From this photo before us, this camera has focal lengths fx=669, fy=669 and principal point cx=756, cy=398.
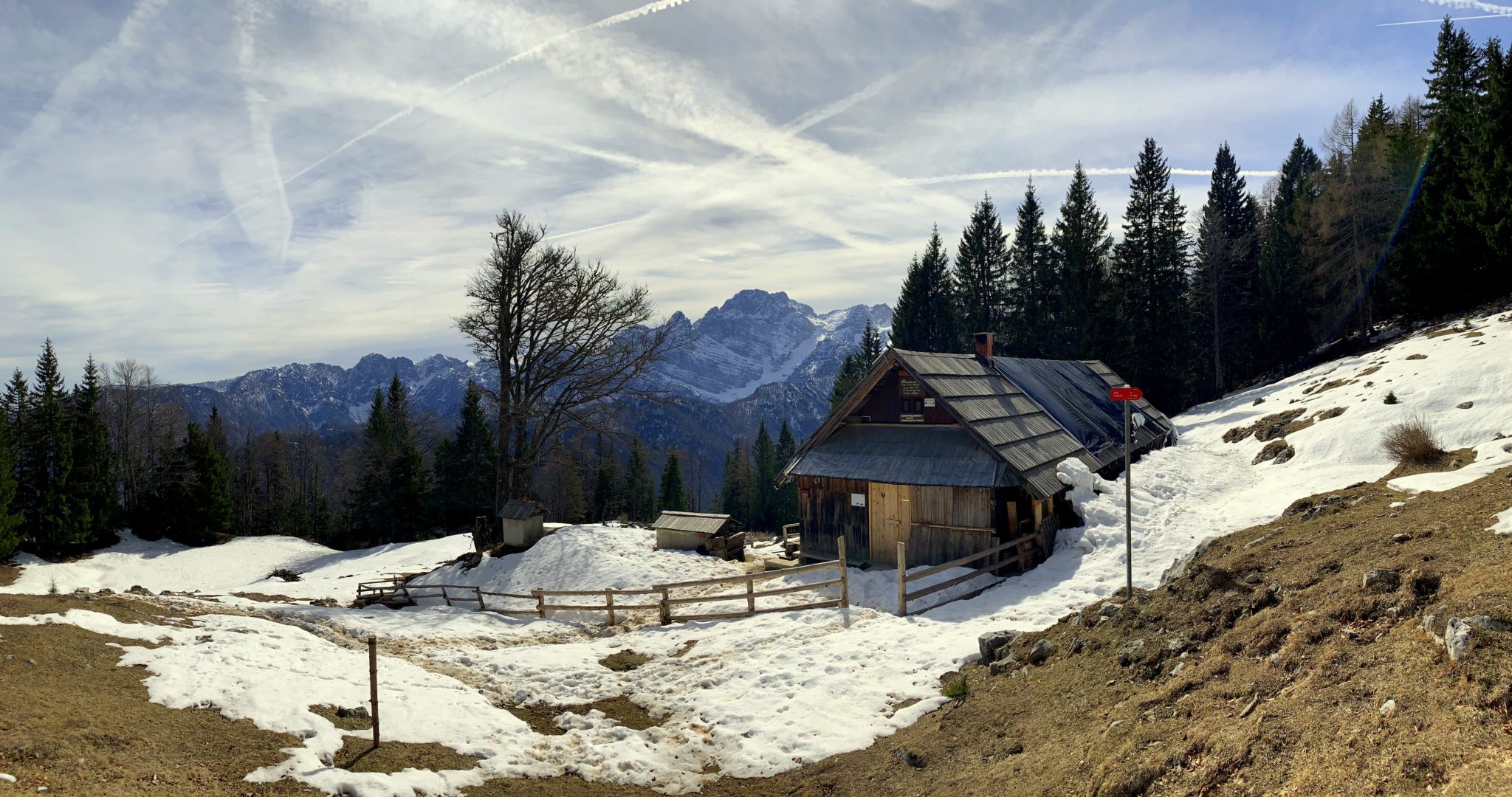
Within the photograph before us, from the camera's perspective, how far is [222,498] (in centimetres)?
4628

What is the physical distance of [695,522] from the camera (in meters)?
24.8

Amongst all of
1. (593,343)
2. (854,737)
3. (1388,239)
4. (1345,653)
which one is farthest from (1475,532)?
(1388,239)

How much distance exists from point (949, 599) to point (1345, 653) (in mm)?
10044

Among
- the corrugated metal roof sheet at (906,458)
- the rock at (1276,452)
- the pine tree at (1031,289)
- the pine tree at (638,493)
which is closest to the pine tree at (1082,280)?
the pine tree at (1031,289)

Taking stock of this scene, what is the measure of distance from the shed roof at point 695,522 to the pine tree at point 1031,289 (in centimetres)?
3633

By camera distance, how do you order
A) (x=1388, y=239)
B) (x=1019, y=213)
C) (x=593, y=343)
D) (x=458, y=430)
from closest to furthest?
(x=593, y=343), (x=1388, y=239), (x=458, y=430), (x=1019, y=213)

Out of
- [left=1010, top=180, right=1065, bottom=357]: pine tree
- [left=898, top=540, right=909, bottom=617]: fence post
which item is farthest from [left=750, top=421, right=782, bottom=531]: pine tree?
[left=898, top=540, right=909, bottom=617]: fence post

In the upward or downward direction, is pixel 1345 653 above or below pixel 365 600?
above

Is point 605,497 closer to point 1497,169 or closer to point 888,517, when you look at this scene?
point 888,517

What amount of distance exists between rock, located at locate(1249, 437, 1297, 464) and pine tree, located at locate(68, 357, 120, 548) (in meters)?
59.6

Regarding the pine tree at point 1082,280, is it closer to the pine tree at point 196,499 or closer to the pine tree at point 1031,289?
the pine tree at point 1031,289

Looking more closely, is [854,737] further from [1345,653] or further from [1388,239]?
[1388,239]

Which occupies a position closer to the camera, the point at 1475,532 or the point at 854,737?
the point at 1475,532

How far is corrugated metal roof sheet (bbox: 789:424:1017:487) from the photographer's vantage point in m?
18.1
